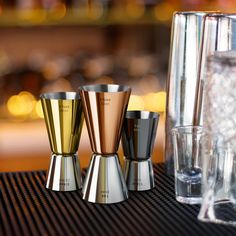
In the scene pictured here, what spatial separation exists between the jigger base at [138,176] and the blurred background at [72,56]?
5.15 ft

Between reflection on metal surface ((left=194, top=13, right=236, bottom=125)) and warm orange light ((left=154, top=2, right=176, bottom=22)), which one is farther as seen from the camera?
warm orange light ((left=154, top=2, right=176, bottom=22))

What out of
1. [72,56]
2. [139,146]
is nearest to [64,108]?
[139,146]

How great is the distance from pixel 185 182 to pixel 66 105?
0.25 meters

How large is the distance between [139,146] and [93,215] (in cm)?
19

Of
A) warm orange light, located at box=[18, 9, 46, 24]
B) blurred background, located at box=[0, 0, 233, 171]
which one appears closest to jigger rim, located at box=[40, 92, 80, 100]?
blurred background, located at box=[0, 0, 233, 171]

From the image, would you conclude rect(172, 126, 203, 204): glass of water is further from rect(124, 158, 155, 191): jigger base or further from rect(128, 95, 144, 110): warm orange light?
rect(128, 95, 144, 110): warm orange light

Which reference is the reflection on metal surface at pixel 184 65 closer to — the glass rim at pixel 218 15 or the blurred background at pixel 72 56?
the glass rim at pixel 218 15

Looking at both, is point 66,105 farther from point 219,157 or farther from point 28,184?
point 219,157

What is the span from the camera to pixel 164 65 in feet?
10.5

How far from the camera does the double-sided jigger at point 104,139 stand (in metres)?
1.15

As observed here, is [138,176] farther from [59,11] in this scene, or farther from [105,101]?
[59,11]

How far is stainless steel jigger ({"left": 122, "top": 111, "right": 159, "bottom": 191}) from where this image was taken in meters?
1.23

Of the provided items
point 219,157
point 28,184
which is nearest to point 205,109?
point 219,157

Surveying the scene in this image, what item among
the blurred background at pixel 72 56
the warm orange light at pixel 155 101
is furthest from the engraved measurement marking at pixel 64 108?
the warm orange light at pixel 155 101
